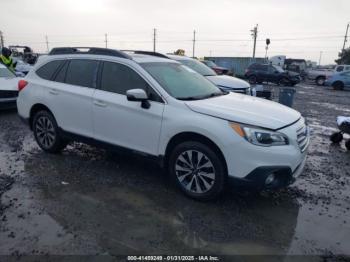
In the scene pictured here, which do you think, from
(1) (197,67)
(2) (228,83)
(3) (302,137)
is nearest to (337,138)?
(2) (228,83)

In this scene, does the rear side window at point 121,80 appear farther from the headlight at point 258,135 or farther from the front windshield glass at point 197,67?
the front windshield glass at point 197,67

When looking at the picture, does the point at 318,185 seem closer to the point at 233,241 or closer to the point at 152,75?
the point at 233,241

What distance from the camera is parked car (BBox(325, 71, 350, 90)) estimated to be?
A: 71.8 feet

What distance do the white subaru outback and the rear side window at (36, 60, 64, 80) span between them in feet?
0.06

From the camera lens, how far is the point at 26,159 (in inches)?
211

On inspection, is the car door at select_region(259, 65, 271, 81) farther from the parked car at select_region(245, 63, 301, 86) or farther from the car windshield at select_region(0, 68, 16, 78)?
the car windshield at select_region(0, 68, 16, 78)

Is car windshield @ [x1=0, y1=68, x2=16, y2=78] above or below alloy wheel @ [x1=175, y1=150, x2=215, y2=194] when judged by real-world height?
above

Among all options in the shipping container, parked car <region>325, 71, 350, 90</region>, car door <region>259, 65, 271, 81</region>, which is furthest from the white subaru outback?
the shipping container

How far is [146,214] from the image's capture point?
3654 mm

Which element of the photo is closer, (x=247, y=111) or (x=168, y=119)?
(x=247, y=111)

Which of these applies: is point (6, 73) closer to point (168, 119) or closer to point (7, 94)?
point (7, 94)

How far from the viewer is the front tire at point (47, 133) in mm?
5375

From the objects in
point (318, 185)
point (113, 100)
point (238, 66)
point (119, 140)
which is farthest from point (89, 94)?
point (238, 66)

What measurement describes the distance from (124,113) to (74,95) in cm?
110
